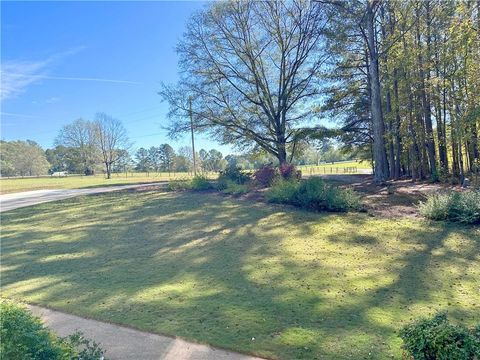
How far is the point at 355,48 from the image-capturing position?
58.5 ft

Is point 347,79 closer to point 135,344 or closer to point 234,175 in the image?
point 234,175

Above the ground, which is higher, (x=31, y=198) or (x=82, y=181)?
(x=82, y=181)

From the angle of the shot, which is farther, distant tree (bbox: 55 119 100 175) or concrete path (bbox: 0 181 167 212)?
distant tree (bbox: 55 119 100 175)

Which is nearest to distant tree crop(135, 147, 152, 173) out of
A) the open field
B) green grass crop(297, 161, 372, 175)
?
the open field

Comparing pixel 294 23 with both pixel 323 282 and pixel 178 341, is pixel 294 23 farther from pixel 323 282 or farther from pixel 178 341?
pixel 178 341

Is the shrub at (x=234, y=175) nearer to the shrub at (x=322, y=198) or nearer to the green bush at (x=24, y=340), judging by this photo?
the shrub at (x=322, y=198)

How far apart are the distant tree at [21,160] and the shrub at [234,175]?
53.7m

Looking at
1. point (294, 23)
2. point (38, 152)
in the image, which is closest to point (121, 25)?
point (294, 23)

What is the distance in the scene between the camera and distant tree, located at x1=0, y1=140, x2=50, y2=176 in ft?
176

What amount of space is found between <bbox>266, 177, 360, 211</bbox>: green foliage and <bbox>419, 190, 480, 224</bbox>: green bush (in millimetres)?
1968

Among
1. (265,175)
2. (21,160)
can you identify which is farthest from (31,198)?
→ (21,160)

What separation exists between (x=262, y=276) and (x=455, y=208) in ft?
20.3

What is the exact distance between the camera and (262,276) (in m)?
4.62

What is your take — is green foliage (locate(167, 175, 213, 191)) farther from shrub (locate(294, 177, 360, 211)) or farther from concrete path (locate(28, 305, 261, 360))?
concrete path (locate(28, 305, 261, 360))
